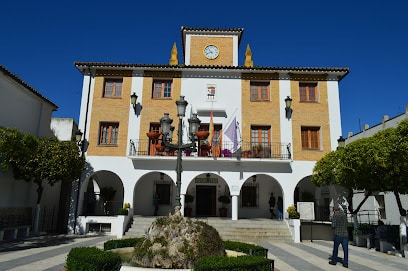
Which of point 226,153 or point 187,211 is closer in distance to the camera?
point 226,153

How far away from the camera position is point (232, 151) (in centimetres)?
1770

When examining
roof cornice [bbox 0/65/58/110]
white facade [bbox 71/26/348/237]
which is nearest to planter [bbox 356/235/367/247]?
white facade [bbox 71/26/348/237]

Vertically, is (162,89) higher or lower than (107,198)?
higher

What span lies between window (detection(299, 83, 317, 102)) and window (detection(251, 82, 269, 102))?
212 cm

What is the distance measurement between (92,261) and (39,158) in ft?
36.7

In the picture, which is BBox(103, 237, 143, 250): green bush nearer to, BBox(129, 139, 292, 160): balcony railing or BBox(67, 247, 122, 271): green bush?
BBox(67, 247, 122, 271): green bush

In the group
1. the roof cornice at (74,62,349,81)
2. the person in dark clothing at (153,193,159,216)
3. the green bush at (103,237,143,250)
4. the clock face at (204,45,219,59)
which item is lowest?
the green bush at (103,237,143,250)

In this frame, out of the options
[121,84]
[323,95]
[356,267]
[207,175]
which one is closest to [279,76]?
[323,95]

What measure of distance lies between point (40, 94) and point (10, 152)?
259 inches

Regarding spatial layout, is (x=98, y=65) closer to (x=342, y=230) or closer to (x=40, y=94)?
(x=40, y=94)

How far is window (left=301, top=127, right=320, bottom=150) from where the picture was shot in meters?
18.5

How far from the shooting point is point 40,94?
19344 millimetres

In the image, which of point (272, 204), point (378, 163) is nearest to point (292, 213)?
point (272, 204)

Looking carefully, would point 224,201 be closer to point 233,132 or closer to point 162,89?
point 233,132
